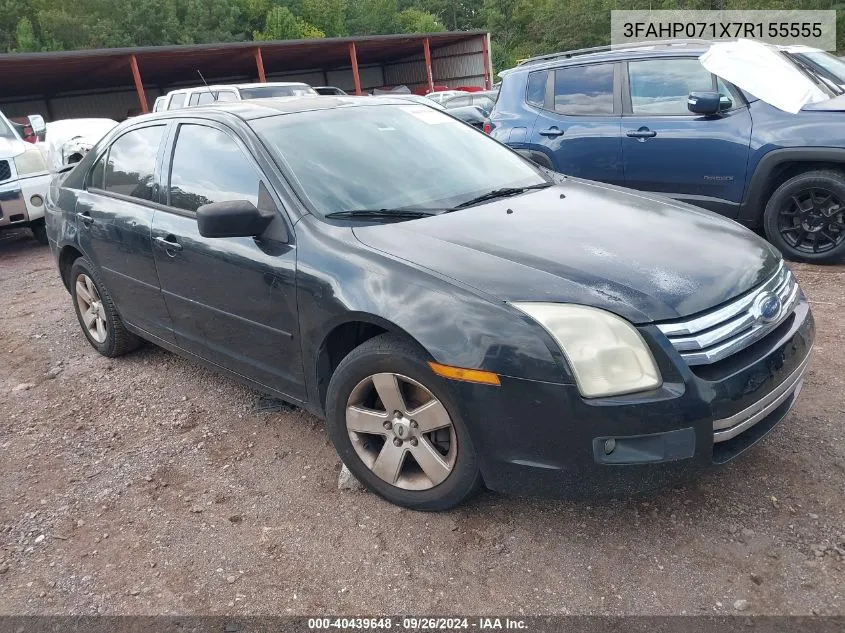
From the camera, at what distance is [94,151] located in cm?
457

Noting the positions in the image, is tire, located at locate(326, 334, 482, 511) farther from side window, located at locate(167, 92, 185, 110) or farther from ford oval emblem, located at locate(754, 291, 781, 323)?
side window, located at locate(167, 92, 185, 110)

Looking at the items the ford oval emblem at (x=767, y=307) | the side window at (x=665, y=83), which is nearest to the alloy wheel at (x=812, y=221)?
the side window at (x=665, y=83)

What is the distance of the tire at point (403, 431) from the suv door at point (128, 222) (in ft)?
5.04

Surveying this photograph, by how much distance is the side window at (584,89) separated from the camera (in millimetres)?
6348

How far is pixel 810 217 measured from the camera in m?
5.32

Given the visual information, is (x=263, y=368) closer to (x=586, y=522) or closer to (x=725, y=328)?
(x=586, y=522)

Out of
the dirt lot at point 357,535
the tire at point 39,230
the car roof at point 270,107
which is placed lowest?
the tire at point 39,230

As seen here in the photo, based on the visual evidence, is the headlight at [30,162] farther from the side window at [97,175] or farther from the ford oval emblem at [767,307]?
the ford oval emblem at [767,307]

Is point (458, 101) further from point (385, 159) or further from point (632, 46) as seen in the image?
point (385, 159)

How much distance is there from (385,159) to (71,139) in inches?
409

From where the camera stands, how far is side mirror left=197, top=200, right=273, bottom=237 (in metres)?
2.87

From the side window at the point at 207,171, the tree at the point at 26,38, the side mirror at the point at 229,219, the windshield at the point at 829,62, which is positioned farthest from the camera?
the tree at the point at 26,38

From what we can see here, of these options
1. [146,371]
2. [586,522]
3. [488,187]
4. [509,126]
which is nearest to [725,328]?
[586,522]

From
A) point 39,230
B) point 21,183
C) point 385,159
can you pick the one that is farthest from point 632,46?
point 39,230
